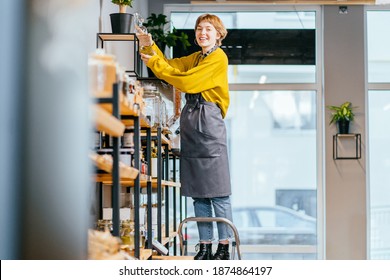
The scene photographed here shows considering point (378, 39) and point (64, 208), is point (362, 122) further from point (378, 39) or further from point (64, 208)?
point (64, 208)

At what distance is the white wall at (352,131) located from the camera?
5.07m

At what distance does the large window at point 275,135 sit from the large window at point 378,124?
0.40 meters

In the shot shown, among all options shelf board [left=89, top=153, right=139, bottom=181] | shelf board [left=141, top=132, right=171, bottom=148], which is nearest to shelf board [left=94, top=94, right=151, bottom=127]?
shelf board [left=89, top=153, right=139, bottom=181]

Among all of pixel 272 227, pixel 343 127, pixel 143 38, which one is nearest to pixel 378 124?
pixel 343 127

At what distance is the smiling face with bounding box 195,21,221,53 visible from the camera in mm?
2832

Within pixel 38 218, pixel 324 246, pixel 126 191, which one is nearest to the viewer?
pixel 38 218

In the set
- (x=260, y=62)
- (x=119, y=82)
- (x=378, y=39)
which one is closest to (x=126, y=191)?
(x=119, y=82)

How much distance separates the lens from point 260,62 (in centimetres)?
521

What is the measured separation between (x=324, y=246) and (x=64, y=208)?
3.84m

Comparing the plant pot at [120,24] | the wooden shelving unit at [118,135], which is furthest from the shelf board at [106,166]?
the plant pot at [120,24]

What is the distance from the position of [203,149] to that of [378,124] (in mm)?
2754

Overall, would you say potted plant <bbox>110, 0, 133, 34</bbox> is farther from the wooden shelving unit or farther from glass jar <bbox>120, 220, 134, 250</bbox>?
glass jar <bbox>120, 220, 134, 250</bbox>

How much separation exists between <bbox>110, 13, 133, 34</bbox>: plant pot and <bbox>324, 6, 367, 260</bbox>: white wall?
258 cm

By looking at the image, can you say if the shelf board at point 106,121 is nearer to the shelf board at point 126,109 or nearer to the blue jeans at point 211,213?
the shelf board at point 126,109
